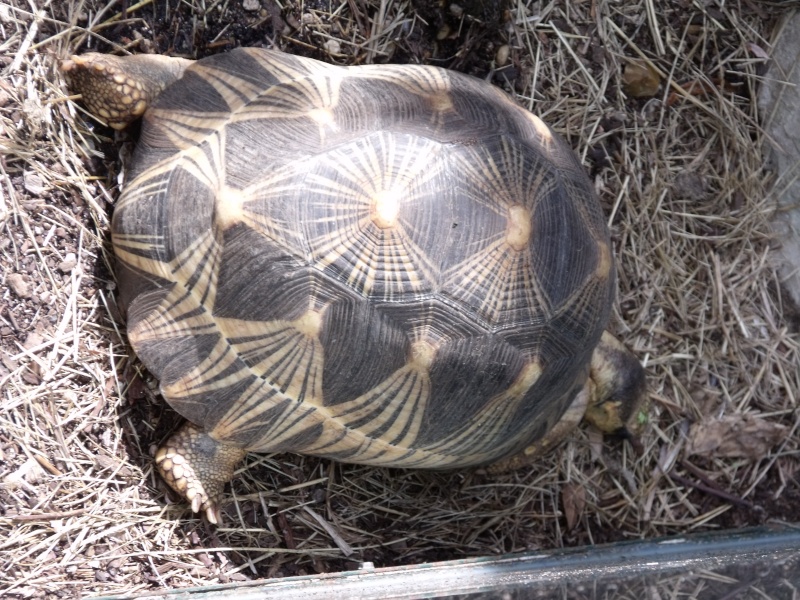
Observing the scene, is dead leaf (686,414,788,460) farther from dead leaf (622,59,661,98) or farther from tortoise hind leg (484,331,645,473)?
dead leaf (622,59,661,98)

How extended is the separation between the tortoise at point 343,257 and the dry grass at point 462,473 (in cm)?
17

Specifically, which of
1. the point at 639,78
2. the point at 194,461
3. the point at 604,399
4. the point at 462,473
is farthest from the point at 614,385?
the point at 194,461

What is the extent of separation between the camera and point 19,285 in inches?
82.7

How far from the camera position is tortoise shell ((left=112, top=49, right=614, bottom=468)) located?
1.81 metres

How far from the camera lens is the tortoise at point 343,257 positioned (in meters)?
1.81

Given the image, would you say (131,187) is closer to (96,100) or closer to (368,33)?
(96,100)

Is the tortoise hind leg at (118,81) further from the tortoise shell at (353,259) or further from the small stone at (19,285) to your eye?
the small stone at (19,285)

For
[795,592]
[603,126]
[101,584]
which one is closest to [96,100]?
[101,584]

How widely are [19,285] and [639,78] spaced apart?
2172 millimetres

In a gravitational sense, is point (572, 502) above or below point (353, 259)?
below

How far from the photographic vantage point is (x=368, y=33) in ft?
8.18

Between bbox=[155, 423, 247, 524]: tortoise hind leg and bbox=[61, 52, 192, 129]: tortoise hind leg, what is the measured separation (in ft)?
2.91

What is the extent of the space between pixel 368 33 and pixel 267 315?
43.8 inches

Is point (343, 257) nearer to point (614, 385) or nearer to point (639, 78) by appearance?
point (614, 385)
